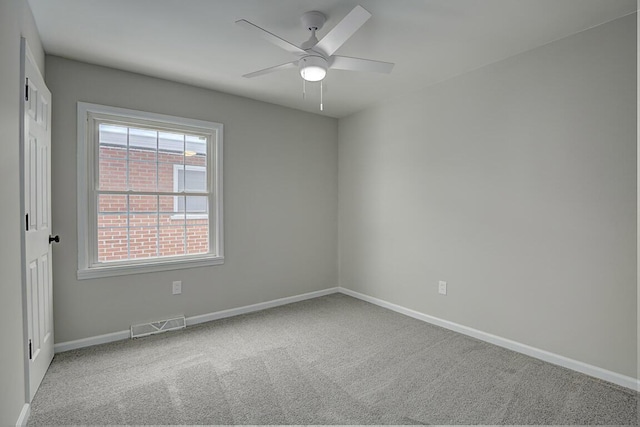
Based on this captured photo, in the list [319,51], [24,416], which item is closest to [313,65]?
[319,51]

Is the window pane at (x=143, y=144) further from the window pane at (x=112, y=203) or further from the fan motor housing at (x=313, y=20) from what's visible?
the fan motor housing at (x=313, y=20)

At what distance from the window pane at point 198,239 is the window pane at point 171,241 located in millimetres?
71

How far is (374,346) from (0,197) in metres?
2.66

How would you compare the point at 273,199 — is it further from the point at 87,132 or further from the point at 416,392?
the point at 416,392

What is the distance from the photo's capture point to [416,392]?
214 centimetres

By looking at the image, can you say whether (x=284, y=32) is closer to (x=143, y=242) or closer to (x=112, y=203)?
(x=112, y=203)

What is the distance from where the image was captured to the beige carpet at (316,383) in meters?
1.91

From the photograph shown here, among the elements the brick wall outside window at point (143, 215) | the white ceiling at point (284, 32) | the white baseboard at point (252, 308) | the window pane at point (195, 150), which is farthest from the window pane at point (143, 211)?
the white ceiling at point (284, 32)

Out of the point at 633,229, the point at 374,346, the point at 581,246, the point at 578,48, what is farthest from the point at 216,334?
the point at 578,48

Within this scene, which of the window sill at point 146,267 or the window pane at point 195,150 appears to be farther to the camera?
the window pane at point 195,150

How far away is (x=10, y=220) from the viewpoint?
1666 mm

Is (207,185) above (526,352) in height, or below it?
above

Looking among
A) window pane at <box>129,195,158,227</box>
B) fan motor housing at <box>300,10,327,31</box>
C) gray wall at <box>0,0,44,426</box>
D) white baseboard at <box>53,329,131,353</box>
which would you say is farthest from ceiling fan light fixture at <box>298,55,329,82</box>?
white baseboard at <box>53,329,131,353</box>

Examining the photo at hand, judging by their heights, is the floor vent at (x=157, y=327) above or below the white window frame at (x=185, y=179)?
below
